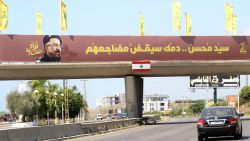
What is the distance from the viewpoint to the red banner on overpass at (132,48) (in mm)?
56281

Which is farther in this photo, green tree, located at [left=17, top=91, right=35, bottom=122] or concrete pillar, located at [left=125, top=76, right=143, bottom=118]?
green tree, located at [left=17, top=91, right=35, bottom=122]

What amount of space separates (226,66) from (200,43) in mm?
3485

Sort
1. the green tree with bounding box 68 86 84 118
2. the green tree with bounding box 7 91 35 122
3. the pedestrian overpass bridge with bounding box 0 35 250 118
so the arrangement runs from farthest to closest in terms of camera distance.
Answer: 1. the green tree with bounding box 68 86 84 118
2. the green tree with bounding box 7 91 35 122
3. the pedestrian overpass bridge with bounding box 0 35 250 118

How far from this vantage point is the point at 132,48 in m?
58.3

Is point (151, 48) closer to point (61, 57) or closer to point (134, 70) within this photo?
point (134, 70)

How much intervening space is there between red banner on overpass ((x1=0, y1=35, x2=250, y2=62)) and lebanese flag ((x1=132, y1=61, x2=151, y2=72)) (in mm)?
1386

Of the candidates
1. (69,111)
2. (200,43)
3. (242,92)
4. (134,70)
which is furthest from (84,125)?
(242,92)

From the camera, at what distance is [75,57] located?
56969 mm

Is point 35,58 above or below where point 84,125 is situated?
above

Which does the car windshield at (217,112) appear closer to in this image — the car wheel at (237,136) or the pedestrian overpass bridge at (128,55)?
the car wheel at (237,136)

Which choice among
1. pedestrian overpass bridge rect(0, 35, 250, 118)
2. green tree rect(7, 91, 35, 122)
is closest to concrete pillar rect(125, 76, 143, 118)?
pedestrian overpass bridge rect(0, 35, 250, 118)

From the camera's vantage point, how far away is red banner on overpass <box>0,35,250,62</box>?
56.3 metres
